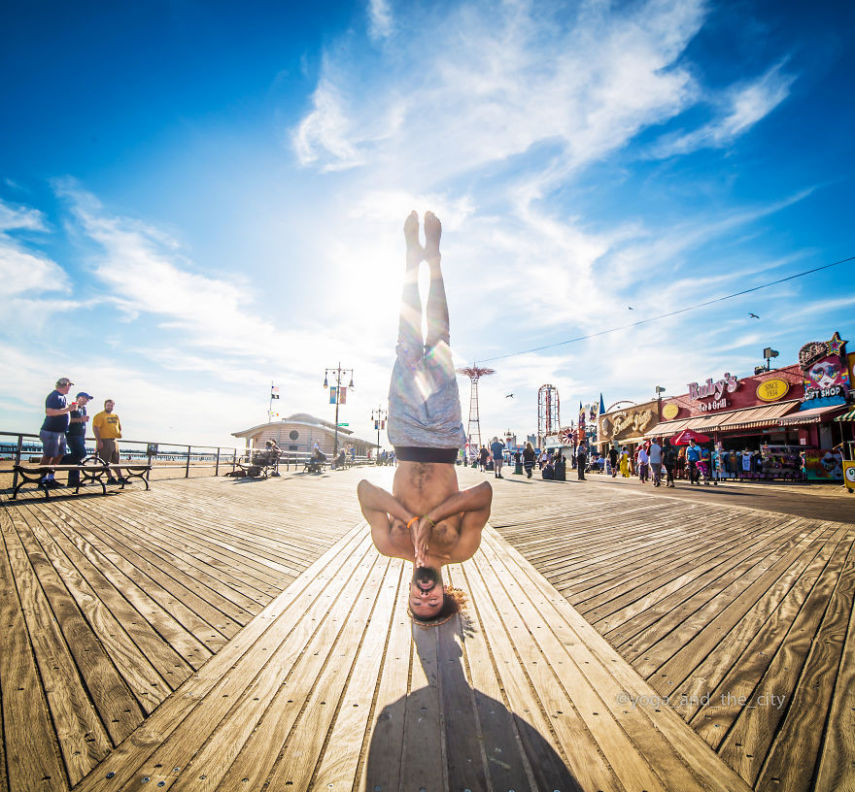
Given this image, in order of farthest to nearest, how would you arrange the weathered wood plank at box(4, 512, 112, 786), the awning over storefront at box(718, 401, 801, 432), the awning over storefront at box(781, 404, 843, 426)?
1. the awning over storefront at box(718, 401, 801, 432)
2. the awning over storefront at box(781, 404, 843, 426)
3. the weathered wood plank at box(4, 512, 112, 786)

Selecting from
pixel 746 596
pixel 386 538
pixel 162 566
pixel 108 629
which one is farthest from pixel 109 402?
pixel 746 596

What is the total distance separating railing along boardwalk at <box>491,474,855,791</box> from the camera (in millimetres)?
1549

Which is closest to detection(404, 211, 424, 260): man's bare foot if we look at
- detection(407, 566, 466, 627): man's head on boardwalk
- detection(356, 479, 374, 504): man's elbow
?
detection(356, 479, 374, 504): man's elbow

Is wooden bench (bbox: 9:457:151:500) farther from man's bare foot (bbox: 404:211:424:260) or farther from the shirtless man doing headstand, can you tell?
man's bare foot (bbox: 404:211:424:260)

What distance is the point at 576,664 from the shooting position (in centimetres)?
206

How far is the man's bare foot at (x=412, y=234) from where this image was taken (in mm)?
2934

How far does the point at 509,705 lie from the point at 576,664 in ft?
1.84

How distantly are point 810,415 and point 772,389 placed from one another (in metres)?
2.99

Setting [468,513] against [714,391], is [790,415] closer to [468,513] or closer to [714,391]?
[714,391]

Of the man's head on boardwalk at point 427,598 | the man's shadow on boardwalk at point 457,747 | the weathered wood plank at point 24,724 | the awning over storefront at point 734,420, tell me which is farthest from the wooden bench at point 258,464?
the awning over storefront at point 734,420

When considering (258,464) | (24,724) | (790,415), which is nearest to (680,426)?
(790,415)

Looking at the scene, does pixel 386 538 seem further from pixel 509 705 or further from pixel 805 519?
pixel 805 519

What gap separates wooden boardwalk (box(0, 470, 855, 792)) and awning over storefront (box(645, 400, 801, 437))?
18047 mm

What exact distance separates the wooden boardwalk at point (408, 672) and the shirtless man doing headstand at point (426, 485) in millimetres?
479
